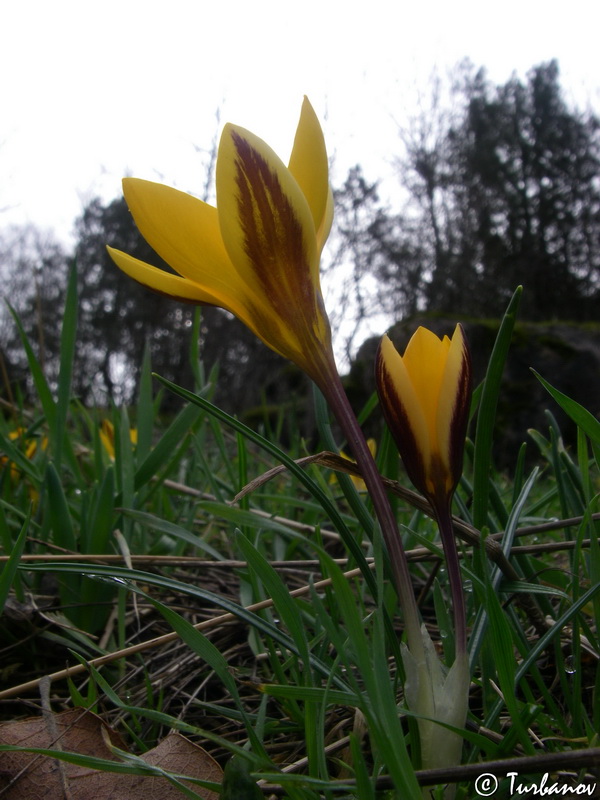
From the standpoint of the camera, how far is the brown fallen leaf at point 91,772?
487mm

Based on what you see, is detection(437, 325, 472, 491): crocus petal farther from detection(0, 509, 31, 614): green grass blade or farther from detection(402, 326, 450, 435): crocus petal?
detection(0, 509, 31, 614): green grass blade

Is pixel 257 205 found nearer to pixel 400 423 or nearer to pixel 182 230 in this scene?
pixel 182 230

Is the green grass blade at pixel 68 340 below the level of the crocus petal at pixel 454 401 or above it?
above

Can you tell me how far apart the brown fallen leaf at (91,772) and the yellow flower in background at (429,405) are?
292 millimetres

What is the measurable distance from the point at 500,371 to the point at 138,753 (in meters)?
0.48

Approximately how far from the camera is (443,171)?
48.6ft

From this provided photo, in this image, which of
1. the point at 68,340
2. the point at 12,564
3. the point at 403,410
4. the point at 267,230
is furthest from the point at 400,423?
the point at 68,340

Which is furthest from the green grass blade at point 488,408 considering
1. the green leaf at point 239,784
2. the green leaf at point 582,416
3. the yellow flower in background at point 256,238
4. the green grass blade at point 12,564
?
A: the green grass blade at point 12,564

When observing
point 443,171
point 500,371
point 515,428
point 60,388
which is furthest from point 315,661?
point 443,171

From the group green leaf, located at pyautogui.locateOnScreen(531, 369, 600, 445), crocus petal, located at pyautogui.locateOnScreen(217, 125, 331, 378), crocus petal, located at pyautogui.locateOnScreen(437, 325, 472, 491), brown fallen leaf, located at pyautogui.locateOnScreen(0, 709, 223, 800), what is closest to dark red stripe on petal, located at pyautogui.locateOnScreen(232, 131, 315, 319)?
crocus petal, located at pyautogui.locateOnScreen(217, 125, 331, 378)

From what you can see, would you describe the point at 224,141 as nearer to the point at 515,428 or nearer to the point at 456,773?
the point at 456,773

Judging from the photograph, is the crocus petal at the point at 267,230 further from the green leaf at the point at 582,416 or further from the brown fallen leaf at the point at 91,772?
the brown fallen leaf at the point at 91,772

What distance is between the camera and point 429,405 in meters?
0.44

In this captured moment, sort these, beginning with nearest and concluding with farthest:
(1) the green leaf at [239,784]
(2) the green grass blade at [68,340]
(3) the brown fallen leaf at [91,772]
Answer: (1) the green leaf at [239,784]
(3) the brown fallen leaf at [91,772]
(2) the green grass blade at [68,340]
